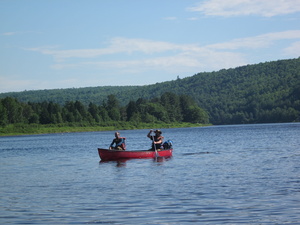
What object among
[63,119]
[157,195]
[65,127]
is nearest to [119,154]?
[157,195]

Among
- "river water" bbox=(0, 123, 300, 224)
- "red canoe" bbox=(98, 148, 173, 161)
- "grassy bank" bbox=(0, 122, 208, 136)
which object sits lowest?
"river water" bbox=(0, 123, 300, 224)

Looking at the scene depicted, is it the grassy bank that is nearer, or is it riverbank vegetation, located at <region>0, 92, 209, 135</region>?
the grassy bank

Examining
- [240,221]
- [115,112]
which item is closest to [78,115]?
[115,112]

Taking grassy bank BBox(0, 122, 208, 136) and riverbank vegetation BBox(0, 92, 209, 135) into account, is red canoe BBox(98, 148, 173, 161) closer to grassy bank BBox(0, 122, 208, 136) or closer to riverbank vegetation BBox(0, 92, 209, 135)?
riverbank vegetation BBox(0, 92, 209, 135)

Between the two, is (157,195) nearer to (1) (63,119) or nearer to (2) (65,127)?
(2) (65,127)

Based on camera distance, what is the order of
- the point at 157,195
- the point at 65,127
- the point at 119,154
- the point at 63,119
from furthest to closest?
the point at 63,119 < the point at 65,127 < the point at 119,154 < the point at 157,195

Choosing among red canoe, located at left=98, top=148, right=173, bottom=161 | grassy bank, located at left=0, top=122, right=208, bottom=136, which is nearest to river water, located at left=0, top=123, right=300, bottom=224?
red canoe, located at left=98, top=148, right=173, bottom=161

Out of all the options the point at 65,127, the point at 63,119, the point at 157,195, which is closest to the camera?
the point at 157,195

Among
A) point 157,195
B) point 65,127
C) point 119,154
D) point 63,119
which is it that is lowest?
point 157,195

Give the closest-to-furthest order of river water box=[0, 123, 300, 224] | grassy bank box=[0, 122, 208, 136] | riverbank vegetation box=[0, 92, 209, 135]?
river water box=[0, 123, 300, 224], grassy bank box=[0, 122, 208, 136], riverbank vegetation box=[0, 92, 209, 135]

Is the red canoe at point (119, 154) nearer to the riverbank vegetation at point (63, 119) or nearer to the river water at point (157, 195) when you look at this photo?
the river water at point (157, 195)

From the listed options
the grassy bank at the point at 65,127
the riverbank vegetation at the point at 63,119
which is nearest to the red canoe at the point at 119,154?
the riverbank vegetation at the point at 63,119

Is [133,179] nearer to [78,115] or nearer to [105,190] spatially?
[105,190]

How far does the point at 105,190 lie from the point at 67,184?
3.47m
